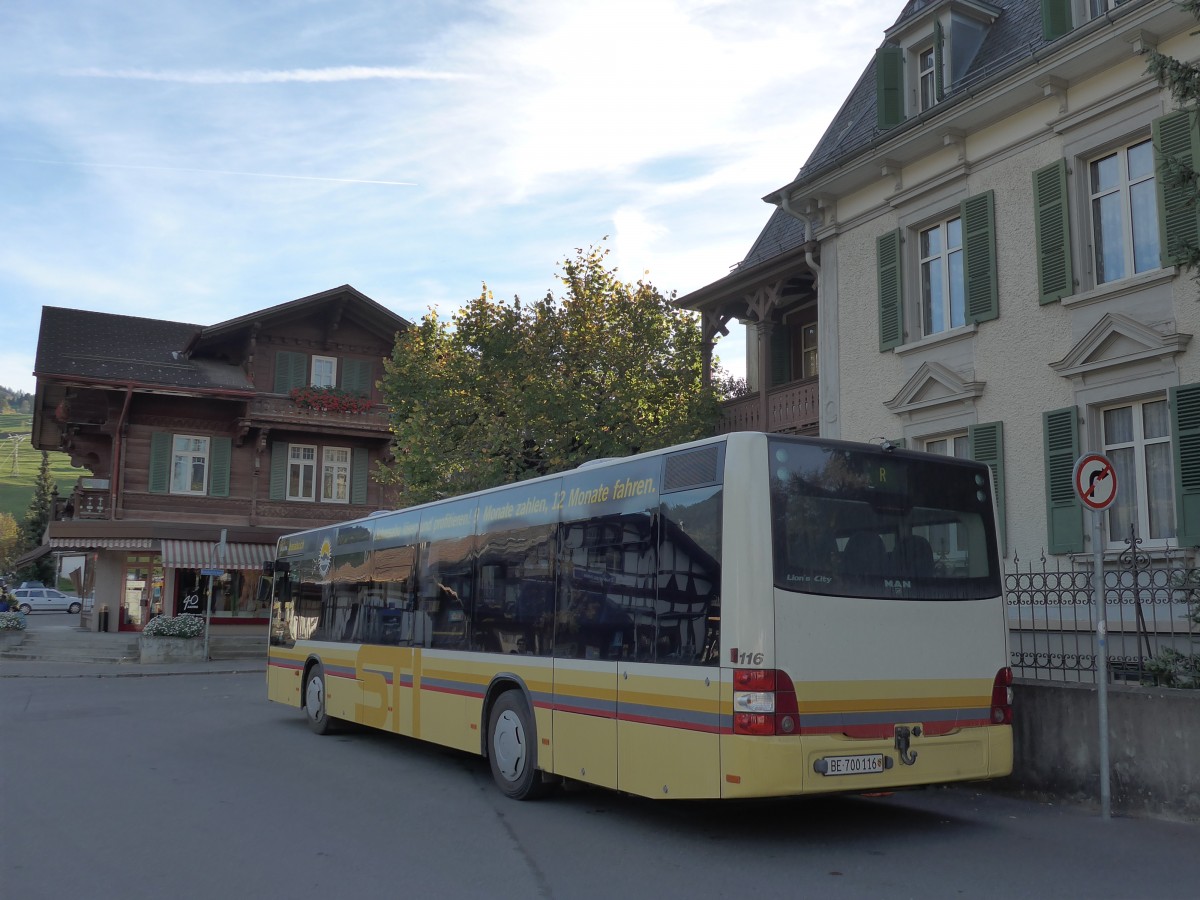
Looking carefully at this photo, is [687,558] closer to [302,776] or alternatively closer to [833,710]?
[833,710]

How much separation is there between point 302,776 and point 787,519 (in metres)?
6.09

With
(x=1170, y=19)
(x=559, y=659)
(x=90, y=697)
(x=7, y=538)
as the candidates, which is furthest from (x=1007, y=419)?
(x=7, y=538)

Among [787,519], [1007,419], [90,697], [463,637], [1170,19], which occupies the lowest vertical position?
[90,697]

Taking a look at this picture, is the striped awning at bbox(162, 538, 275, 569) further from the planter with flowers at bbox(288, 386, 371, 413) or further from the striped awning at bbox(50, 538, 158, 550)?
the planter with flowers at bbox(288, 386, 371, 413)

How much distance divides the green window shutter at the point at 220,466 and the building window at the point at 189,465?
0.20 meters

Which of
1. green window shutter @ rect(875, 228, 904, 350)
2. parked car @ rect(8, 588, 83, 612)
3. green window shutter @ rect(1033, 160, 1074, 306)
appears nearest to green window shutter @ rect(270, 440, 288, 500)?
green window shutter @ rect(875, 228, 904, 350)

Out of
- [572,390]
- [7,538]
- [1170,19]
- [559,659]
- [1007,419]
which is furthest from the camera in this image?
[7,538]

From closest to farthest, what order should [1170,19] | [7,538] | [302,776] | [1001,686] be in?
[1001,686] → [302,776] → [1170,19] → [7,538]

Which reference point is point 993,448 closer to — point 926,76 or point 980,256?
point 980,256

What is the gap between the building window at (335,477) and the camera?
40781mm

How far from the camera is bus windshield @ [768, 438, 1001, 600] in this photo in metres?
7.93

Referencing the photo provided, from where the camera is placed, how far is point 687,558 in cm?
820

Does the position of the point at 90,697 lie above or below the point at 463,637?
below

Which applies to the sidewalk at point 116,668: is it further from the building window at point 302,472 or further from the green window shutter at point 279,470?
the building window at point 302,472
